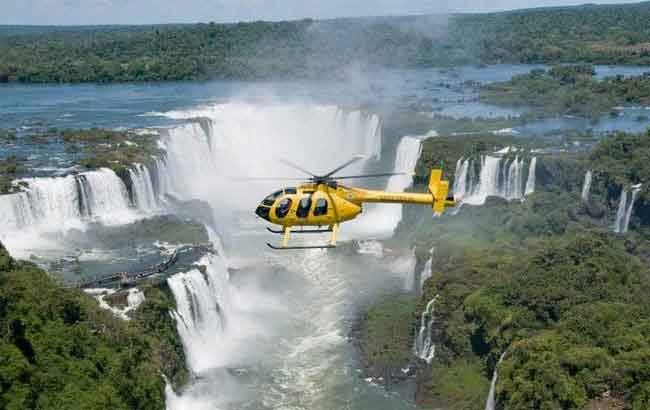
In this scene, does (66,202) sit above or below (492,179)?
above

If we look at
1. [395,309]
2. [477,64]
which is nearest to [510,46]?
[477,64]

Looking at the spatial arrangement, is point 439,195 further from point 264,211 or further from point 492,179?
point 492,179

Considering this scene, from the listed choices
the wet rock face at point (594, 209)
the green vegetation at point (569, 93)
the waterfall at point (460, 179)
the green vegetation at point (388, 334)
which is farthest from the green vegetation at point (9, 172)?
the green vegetation at point (569, 93)

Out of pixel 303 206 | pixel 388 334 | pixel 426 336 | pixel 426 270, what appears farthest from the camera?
pixel 426 270

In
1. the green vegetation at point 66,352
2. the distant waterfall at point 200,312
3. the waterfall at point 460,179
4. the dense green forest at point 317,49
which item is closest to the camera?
the green vegetation at point 66,352

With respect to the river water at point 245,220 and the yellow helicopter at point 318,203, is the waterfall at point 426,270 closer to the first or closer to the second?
the river water at point 245,220

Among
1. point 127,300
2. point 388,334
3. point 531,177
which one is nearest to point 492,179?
point 531,177

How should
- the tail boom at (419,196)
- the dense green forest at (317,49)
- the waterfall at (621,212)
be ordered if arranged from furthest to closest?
the dense green forest at (317,49), the waterfall at (621,212), the tail boom at (419,196)

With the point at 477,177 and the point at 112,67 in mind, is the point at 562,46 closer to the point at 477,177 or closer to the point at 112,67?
the point at 112,67
